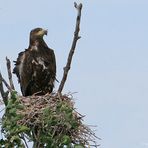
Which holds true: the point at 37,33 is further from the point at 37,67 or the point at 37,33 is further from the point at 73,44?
the point at 73,44

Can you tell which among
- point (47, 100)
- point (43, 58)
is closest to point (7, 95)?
point (47, 100)

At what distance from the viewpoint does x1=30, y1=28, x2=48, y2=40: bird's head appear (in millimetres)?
9223

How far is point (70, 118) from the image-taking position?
20.9 ft

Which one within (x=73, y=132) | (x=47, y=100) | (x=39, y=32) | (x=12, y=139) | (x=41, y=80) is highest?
(x=39, y=32)

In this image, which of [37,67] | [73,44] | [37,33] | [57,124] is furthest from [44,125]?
[37,33]

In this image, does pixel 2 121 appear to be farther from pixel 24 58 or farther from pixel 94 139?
pixel 24 58

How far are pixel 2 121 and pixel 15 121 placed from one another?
27cm

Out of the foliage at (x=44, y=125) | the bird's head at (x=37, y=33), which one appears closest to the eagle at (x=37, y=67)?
the bird's head at (x=37, y=33)

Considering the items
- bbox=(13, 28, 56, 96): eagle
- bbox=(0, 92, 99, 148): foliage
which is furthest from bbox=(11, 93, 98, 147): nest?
bbox=(13, 28, 56, 96): eagle

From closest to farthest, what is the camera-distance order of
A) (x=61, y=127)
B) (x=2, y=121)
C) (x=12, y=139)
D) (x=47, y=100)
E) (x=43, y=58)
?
(x=12, y=139) < (x=2, y=121) < (x=61, y=127) < (x=47, y=100) < (x=43, y=58)

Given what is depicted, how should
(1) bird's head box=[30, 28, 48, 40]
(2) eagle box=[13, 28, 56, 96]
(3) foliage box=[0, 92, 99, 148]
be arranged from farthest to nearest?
(1) bird's head box=[30, 28, 48, 40], (2) eagle box=[13, 28, 56, 96], (3) foliage box=[0, 92, 99, 148]

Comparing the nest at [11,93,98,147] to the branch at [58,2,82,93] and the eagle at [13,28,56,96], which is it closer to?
the branch at [58,2,82,93]

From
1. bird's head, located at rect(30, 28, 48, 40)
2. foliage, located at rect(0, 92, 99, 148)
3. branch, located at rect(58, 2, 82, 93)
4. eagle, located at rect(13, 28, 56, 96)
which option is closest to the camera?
foliage, located at rect(0, 92, 99, 148)

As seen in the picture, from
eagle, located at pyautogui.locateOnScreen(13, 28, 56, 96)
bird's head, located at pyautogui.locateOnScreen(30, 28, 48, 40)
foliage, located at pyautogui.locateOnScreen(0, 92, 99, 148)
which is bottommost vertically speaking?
foliage, located at pyautogui.locateOnScreen(0, 92, 99, 148)
